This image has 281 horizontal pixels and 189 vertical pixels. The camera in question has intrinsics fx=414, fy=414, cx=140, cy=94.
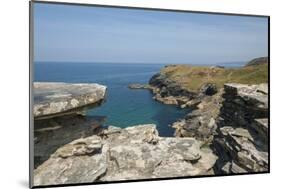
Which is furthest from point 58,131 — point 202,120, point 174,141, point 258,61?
point 258,61

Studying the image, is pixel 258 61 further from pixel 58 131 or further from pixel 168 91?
pixel 58 131

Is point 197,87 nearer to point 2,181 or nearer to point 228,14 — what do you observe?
point 228,14

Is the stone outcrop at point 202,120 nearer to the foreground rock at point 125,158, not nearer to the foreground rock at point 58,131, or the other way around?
the foreground rock at point 125,158

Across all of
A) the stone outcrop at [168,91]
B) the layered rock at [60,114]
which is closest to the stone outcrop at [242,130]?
the stone outcrop at [168,91]

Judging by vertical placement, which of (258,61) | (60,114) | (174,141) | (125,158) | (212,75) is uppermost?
(258,61)

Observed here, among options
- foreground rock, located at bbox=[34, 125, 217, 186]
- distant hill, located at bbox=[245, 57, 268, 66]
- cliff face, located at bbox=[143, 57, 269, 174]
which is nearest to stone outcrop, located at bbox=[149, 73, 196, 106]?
cliff face, located at bbox=[143, 57, 269, 174]

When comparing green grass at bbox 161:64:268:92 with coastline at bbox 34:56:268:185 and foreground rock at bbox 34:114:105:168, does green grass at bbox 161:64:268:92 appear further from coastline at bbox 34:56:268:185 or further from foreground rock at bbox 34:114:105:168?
foreground rock at bbox 34:114:105:168

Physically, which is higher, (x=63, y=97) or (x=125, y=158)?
(x=63, y=97)
